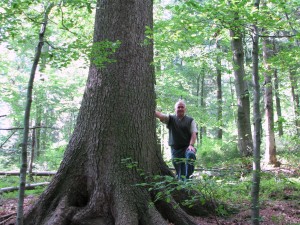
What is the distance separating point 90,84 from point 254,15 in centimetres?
257

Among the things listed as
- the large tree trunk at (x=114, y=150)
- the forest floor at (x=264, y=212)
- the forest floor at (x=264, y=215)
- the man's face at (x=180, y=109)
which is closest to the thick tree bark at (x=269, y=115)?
the forest floor at (x=264, y=212)

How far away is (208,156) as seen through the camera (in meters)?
14.0

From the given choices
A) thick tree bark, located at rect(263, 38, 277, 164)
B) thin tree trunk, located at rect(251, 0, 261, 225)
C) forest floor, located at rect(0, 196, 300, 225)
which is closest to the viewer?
thin tree trunk, located at rect(251, 0, 261, 225)

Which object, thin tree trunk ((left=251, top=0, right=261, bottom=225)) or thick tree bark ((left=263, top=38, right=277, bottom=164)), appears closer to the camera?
thin tree trunk ((left=251, top=0, right=261, bottom=225))

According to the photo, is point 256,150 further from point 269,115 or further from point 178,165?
point 269,115

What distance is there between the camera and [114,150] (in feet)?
14.4

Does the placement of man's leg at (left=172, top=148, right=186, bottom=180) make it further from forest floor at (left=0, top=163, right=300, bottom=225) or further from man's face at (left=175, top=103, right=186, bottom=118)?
forest floor at (left=0, top=163, right=300, bottom=225)

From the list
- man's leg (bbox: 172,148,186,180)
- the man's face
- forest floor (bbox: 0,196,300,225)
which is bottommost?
forest floor (bbox: 0,196,300,225)

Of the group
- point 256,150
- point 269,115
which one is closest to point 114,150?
point 256,150

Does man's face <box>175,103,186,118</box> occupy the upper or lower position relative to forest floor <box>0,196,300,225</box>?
upper

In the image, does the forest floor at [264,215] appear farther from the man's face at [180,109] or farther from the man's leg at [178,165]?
the man's face at [180,109]

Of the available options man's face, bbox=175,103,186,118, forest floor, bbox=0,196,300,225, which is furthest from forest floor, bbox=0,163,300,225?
man's face, bbox=175,103,186,118

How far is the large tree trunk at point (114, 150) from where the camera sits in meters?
4.20

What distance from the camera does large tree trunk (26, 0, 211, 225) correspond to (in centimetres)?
420
